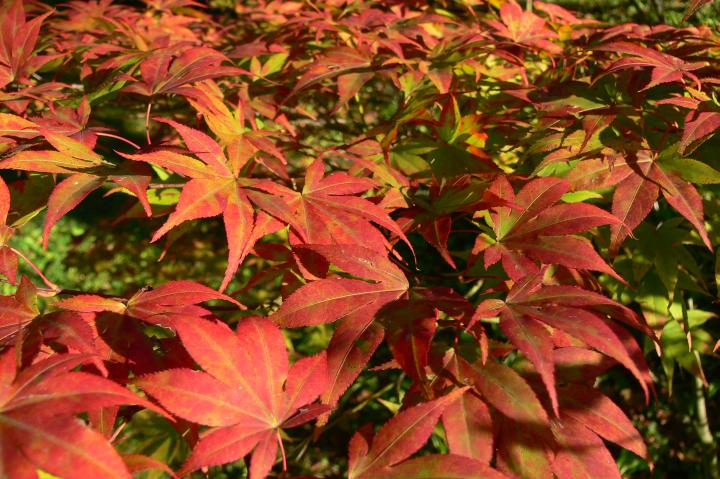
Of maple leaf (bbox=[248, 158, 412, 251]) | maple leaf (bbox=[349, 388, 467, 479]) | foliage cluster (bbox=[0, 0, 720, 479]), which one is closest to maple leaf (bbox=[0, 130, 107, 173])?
foliage cluster (bbox=[0, 0, 720, 479])

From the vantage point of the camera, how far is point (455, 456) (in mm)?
670

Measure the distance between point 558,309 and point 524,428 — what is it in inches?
6.0

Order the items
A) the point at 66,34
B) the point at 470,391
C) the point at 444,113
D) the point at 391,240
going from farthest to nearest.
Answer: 1. the point at 66,34
2. the point at 444,113
3. the point at 391,240
4. the point at 470,391

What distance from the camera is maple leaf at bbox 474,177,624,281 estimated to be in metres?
0.90

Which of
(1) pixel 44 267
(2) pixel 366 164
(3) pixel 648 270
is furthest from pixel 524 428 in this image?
(1) pixel 44 267

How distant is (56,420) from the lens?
58 cm

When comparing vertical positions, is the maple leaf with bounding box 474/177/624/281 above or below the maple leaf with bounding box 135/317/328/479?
above

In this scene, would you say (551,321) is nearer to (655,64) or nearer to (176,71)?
(655,64)

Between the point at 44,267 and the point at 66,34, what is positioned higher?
the point at 66,34

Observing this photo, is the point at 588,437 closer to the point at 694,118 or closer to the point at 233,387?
the point at 233,387

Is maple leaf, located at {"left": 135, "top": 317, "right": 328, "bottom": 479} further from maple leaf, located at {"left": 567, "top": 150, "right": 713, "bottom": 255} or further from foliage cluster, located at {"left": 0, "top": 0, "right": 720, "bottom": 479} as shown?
maple leaf, located at {"left": 567, "top": 150, "right": 713, "bottom": 255}

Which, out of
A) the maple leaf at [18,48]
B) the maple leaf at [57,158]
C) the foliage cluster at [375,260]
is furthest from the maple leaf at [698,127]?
the maple leaf at [18,48]

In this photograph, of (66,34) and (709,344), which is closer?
(709,344)

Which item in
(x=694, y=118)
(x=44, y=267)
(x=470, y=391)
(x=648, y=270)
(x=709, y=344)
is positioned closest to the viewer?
(x=470, y=391)
